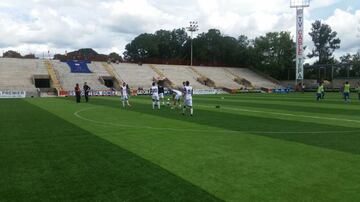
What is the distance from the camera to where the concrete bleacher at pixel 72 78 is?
69062 millimetres

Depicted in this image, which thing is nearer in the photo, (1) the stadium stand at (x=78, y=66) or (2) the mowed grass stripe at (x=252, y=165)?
(2) the mowed grass stripe at (x=252, y=165)

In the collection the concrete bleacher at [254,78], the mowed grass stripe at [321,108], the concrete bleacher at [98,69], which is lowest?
the mowed grass stripe at [321,108]

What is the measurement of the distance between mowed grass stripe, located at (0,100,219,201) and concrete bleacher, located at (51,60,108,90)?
56807 mm

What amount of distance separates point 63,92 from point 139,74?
886 inches

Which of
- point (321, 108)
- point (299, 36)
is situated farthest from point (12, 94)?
point (299, 36)

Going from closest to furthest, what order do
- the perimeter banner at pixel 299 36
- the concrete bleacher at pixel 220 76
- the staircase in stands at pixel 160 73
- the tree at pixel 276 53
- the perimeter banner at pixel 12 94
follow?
the perimeter banner at pixel 12 94 < the perimeter banner at pixel 299 36 < the staircase in stands at pixel 160 73 < the concrete bleacher at pixel 220 76 < the tree at pixel 276 53

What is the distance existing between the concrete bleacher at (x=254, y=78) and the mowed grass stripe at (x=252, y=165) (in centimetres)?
7416

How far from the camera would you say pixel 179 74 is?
85.4 meters

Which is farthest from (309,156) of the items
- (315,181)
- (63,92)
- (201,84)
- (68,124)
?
(201,84)

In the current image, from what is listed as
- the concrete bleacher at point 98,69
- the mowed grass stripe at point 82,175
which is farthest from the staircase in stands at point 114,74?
the mowed grass stripe at point 82,175

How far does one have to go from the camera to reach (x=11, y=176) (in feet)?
28.5

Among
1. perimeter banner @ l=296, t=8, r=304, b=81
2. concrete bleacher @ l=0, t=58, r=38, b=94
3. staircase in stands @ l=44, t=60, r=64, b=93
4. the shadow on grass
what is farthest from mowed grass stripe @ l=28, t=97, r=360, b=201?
perimeter banner @ l=296, t=8, r=304, b=81

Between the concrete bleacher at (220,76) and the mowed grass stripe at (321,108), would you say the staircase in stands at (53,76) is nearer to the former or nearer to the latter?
the concrete bleacher at (220,76)

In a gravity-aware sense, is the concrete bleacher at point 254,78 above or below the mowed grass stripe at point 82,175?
above
